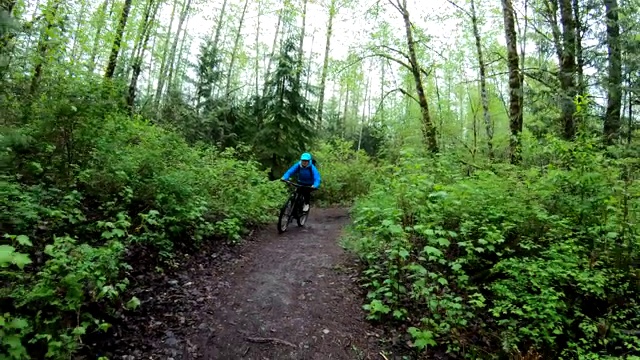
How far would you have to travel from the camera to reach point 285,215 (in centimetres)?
859

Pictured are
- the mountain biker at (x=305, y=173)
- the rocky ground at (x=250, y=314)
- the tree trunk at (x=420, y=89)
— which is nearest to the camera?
the rocky ground at (x=250, y=314)

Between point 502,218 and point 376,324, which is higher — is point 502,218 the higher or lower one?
the higher one

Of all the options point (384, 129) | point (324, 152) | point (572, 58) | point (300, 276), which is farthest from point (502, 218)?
point (384, 129)

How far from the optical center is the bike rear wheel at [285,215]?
8.39m

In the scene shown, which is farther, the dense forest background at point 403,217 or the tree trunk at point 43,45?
the tree trunk at point 43,45

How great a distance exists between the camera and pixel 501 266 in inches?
177

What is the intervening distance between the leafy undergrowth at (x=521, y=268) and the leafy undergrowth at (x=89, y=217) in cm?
318

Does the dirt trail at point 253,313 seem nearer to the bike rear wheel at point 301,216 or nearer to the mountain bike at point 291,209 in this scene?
the mountain bike at point 291,209

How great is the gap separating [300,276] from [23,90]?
6.87 m

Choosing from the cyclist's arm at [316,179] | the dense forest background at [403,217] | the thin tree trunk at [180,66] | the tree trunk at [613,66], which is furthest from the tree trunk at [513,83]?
the thin tree trunk at [180,66]

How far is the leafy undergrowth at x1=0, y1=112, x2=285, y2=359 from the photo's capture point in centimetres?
308

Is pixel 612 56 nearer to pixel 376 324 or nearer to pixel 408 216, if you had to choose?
pixel 408 216

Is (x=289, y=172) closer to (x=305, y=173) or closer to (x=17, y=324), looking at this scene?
(x=305, y=173)

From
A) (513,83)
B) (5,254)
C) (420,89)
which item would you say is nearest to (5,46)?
(5,254)
